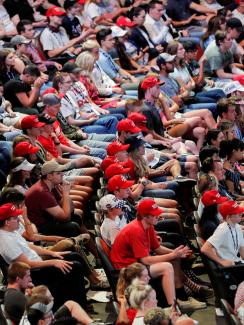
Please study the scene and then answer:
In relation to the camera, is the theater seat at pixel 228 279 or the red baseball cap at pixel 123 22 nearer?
the theater seat at pixel 228 279

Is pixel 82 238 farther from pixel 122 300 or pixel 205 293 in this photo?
pixel 122 300

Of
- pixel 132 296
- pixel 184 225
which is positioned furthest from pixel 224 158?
pixel 132 296

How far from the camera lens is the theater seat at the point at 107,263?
35.9 ft

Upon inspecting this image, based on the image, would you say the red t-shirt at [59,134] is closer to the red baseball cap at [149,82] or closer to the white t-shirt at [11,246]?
the red baseball cap at [149,82]

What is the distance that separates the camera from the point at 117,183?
39.0ft

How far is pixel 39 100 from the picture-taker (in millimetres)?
14344

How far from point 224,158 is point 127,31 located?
4061 mm

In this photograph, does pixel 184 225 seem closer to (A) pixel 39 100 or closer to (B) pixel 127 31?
(A) pixel 39 100

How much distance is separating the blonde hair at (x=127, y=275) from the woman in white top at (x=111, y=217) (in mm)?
928

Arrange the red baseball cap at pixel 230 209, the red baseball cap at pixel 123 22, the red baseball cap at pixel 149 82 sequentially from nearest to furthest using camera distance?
the red baseball cap at pixel 230 209, the red baseball cap at pixel 149 82, the red baseball cap at pixel 123 22

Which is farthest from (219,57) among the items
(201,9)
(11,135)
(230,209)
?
(230,209)

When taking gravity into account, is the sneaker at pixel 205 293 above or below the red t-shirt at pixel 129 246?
below

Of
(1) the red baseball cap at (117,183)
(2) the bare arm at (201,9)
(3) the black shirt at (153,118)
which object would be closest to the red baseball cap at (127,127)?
(3) the black shirt at (153,118)

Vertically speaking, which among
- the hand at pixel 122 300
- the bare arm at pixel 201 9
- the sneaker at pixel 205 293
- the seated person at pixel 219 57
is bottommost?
the bare arm at pixel 201 9
